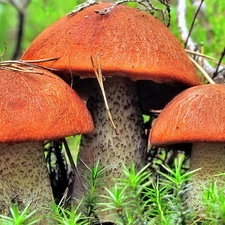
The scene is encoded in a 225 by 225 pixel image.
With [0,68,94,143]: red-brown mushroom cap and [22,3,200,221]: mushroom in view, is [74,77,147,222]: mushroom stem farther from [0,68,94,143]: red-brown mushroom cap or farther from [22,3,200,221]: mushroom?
[0,68,94,143]: red-brown mushroom cap

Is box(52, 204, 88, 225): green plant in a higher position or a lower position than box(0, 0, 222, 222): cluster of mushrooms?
lower

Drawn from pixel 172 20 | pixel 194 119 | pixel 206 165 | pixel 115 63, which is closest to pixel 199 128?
pixel 194 119

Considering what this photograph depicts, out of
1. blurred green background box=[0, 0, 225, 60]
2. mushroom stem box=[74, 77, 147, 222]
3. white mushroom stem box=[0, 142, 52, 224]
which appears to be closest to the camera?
white mushroom stem box=[0, 142, 52, 224]

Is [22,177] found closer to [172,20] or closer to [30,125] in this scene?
[30,125]

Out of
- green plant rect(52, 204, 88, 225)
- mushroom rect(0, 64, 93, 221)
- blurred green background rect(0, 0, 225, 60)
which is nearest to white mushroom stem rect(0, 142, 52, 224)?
mushroom rect(0, 64, 93, 221)

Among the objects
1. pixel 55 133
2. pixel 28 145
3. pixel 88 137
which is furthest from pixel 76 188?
pixel 55 133

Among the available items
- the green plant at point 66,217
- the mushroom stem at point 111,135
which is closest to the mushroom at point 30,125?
the green plant at point 66,217
